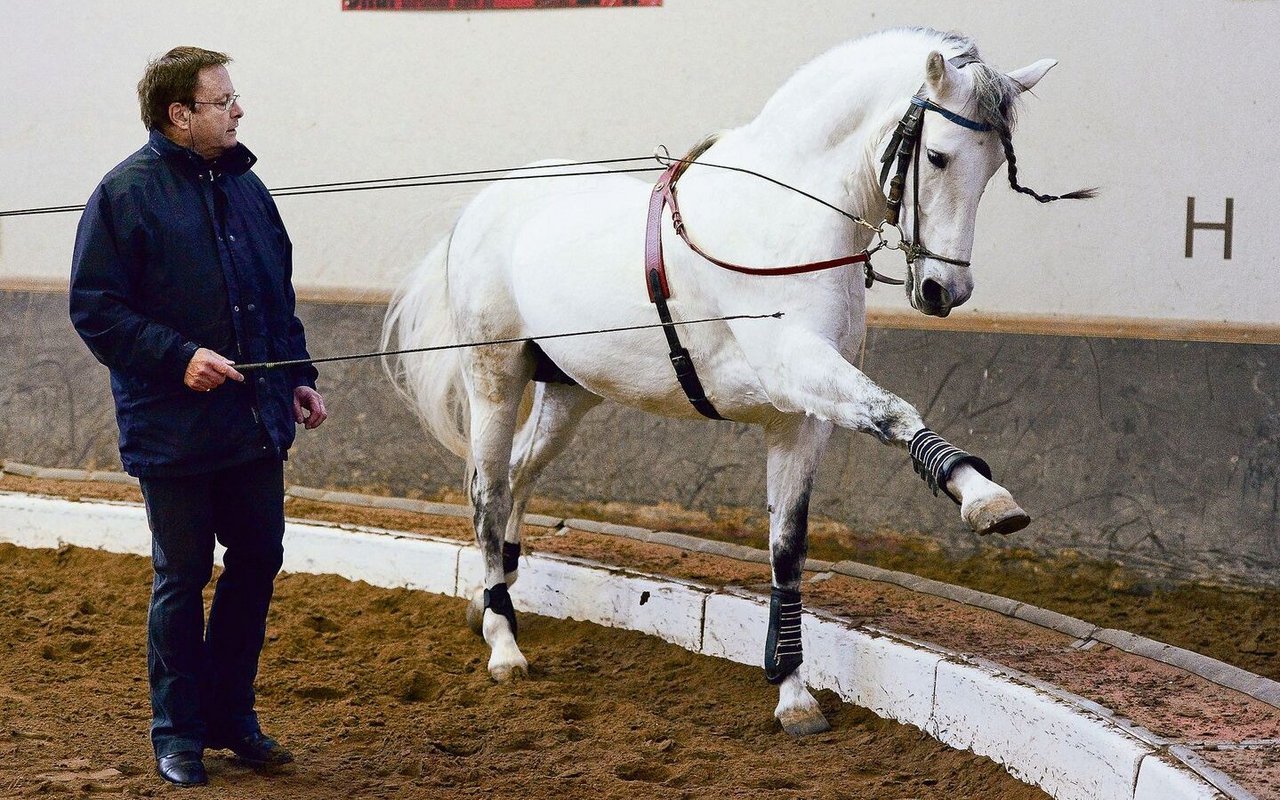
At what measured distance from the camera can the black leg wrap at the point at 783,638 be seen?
460 centimetres

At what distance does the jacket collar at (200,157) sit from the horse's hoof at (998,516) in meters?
2.19

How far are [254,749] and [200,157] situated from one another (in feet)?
5.72

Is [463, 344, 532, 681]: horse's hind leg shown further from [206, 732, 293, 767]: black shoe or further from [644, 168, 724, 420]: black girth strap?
[206, 732, 293, 767]: black shoe

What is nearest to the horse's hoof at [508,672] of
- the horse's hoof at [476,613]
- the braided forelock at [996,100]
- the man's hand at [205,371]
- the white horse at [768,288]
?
the white horse at [768,288]

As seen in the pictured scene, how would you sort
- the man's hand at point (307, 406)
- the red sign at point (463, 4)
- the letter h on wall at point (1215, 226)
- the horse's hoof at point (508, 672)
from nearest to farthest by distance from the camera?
the man's hand at point (307, 406)
the horse's hoof at point (508, 672)
the letter h on wall at point (1215, 226)
the red sign at point (463, 4)

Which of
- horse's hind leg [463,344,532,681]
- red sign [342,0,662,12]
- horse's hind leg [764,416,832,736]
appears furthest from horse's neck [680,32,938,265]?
red sign [342,0,662,12]

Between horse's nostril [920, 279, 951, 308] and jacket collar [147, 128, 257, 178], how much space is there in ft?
6.35

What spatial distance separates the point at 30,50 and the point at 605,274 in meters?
4.95

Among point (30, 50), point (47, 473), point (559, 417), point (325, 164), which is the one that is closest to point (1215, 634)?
point (559, 417)

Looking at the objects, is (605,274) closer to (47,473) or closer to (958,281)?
(958,281)

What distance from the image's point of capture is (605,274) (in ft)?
15.6

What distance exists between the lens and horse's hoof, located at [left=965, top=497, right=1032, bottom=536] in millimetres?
3359

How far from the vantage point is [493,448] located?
18.1 ft

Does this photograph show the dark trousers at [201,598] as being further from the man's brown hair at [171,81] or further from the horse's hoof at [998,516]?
the horse's hoof at [998,516]
